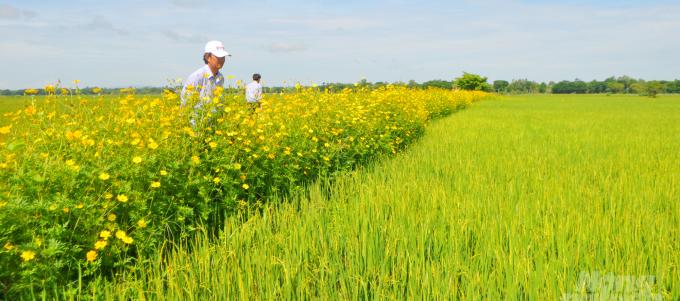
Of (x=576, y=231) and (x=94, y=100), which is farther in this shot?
(x=94, y=100)

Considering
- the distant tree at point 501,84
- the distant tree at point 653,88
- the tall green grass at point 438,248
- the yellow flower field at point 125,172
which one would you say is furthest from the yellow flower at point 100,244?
the distant tree at point 501,84

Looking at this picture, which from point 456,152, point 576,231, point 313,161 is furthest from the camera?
point 456,152

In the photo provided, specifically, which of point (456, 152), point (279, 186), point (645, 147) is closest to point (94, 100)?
point (279, 186)

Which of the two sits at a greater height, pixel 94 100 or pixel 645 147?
pixel 94 100

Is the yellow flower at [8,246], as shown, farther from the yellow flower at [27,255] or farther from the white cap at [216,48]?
the white cap at [216,48]

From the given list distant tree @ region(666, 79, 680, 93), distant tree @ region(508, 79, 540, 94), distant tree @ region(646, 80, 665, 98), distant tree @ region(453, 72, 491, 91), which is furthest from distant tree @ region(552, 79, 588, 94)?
distant tree @ region(453, 72, 491, 91)

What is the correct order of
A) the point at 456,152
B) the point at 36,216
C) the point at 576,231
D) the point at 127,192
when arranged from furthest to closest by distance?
1. the point at 456,152
2. the point at 576,231
3. the point at 127,192
4. the point at 36,216

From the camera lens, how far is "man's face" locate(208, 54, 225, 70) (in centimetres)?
519

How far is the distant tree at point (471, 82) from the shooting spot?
255 feet

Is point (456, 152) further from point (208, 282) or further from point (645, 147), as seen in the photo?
point (208, 282)

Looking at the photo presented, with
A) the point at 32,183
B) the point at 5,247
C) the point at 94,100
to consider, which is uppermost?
the point at 94,100

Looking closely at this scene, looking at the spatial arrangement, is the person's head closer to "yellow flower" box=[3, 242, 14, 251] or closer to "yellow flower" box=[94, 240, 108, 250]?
"yellow flower" box=[94, 240, 108, 250]

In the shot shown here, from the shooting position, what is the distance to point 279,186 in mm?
4918

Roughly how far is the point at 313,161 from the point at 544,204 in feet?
9.52
